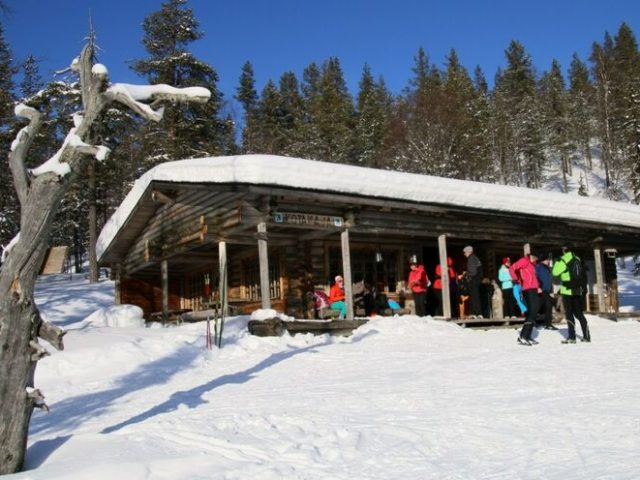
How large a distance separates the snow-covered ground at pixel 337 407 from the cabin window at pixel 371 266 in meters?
4.84

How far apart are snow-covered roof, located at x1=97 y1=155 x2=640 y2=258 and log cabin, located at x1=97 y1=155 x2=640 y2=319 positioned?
0.09 ft

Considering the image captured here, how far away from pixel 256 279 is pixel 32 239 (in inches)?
526

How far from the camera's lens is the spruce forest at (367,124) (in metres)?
31.1

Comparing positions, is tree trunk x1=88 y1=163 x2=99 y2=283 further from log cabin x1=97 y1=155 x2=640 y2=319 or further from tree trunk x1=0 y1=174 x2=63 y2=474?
tree trunk x1=0 y1=174 x2=63 y2=474

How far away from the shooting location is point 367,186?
14.0 metres

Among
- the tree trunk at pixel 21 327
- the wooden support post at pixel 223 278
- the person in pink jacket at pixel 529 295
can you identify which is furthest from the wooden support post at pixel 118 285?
the tree trunk at pixel 21 327

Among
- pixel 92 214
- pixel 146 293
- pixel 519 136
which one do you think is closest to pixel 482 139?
pixel 519 136

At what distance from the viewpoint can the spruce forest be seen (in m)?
31.1

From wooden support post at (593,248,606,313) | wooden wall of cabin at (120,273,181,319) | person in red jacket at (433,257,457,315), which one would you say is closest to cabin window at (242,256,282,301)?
person in red jacket at (433,257,457,315)

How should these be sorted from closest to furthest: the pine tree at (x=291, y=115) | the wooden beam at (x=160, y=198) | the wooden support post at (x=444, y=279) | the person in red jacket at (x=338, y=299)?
the person in red jacket at (x=338, y=299) < the wooden support post at (x=444, y=279) < the wooden beam at (x=160, y=198) < the pine tree at (x=291, y=115)

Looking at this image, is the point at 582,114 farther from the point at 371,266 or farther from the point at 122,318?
the point at 122,318

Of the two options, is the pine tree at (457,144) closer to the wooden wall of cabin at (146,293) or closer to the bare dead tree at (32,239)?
the wooden wall of cabin at (146,293)

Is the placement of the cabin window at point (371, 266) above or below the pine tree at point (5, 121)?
below

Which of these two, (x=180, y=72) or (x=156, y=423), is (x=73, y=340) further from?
(x=180, y=72)
